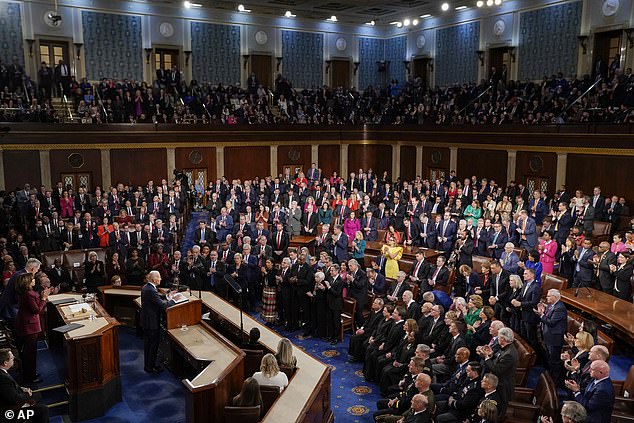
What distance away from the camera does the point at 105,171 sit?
20.7 meters

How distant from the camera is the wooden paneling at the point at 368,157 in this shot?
1041 inches

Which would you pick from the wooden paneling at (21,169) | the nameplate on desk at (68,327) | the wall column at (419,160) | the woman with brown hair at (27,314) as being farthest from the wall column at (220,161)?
the nameplate on desk at (68,327)

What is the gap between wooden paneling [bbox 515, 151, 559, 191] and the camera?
60.7 ft

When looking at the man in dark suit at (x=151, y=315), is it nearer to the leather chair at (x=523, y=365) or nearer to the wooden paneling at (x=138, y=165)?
the leather chair at (x=523, y=365)

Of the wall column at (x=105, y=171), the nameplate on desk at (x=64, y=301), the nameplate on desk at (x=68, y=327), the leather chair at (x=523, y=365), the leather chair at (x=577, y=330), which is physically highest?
the wall column at (x=105, y=171)

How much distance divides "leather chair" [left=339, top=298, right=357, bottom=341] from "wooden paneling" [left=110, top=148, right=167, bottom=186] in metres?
13.5

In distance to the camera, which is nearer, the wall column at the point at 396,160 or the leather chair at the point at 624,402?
the leather chair at the point at 624,402

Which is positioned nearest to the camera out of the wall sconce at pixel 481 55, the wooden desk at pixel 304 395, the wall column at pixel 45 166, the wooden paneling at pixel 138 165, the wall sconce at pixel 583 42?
the wooden desk at pixel 304 395

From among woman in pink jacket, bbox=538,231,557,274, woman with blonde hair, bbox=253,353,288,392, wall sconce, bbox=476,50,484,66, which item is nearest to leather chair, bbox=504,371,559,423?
woman with blonde hair, bbox=253,353,288,392

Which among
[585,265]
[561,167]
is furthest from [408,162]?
[585,265]

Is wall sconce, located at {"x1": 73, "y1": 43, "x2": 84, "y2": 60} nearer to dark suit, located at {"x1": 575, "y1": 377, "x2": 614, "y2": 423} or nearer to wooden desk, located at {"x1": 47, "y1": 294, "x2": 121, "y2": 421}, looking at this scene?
wooden desk, located at {"x1": 47, "y1": 294, "x2": 121, "y2": 421}

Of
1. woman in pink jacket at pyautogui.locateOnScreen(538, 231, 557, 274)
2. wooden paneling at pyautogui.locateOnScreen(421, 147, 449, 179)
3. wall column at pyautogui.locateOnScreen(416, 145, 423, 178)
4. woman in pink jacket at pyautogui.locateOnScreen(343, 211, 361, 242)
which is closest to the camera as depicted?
woman in pink jacket at pyautogui.locateOnScreen(538, 231, 557, 274)

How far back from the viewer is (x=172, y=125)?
21422 mm

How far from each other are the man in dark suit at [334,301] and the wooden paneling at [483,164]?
12.4 meters
